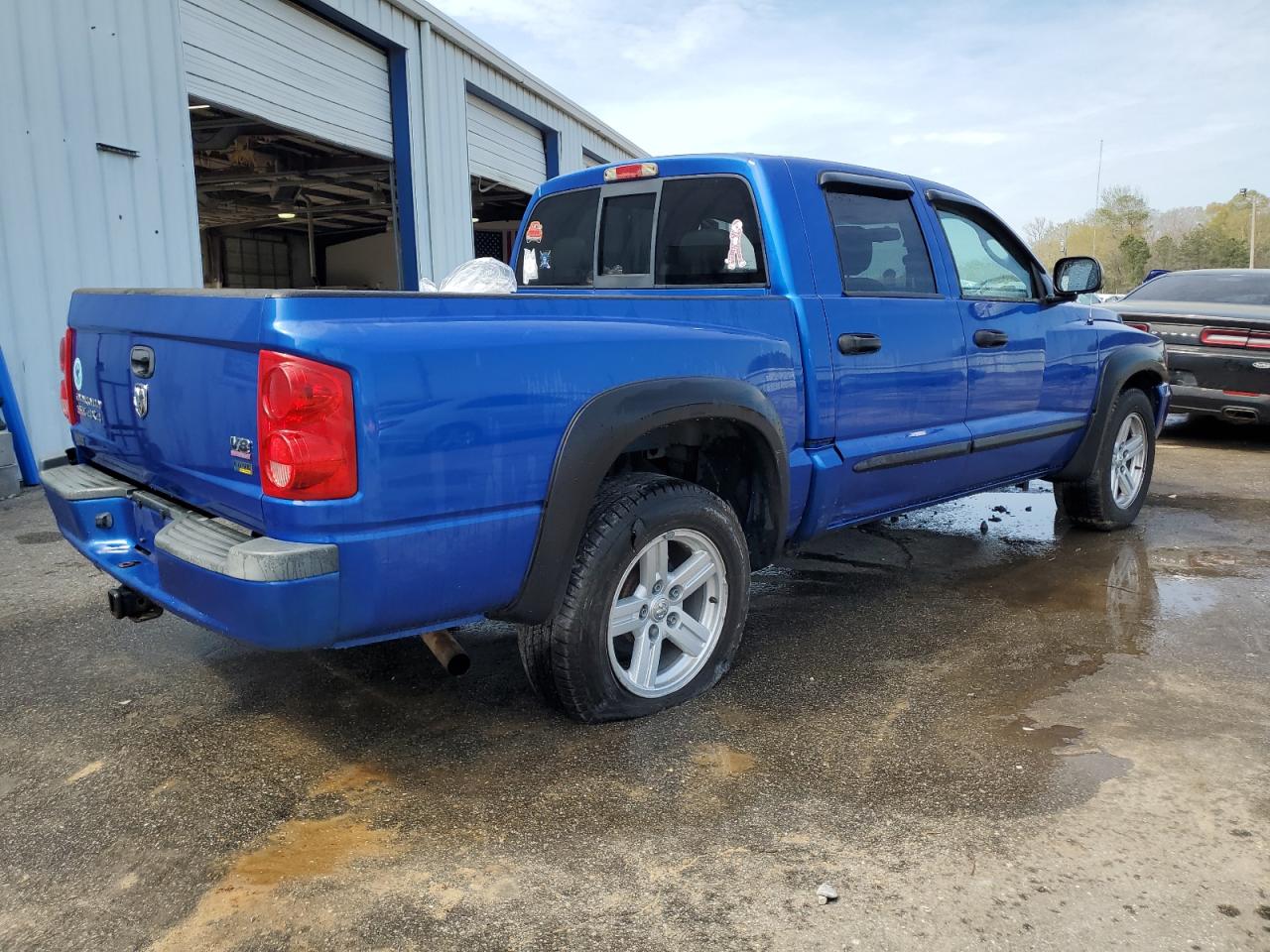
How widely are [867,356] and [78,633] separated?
10.7 ft

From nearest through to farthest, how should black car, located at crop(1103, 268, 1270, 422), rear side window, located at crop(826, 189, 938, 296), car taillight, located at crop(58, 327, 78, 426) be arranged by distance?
car taillight, located at crop(58, 327, 78, 426)
rear side window, located at crop(826, 189, 938, 296)
black car, located at crop(1103, 268, 1270, 422)

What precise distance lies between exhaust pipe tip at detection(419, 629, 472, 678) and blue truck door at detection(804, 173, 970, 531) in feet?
4.76

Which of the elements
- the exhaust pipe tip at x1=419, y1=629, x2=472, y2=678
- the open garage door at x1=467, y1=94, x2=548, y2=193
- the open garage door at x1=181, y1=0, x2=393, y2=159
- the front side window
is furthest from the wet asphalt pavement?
the open garage door at x1=467, y1=94, x2=548, y2=193

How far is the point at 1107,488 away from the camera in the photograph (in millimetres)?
5484

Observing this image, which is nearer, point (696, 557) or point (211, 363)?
point (211, 363)

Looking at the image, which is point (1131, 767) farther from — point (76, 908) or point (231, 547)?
point (76, 908)

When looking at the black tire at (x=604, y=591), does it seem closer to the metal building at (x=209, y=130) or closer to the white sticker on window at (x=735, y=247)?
the white sticker on window at (x=735, y=247)

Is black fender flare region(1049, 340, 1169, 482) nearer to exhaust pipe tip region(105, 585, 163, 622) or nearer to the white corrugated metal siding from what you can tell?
exhaust pipe tip region(105, 585, 163, 622)

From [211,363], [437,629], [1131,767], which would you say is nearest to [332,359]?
[211,363]

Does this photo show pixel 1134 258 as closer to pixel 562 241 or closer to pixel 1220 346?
pixel 1220 346

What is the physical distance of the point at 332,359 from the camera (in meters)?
2.26

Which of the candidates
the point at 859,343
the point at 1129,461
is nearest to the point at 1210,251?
the point at 1129,461

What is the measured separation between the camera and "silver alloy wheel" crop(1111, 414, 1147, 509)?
5602mm

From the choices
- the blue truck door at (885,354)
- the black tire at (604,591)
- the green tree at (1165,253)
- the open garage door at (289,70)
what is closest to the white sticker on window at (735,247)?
the blue truck door at (885,354)
